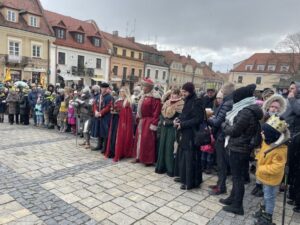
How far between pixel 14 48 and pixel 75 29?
29.7ft

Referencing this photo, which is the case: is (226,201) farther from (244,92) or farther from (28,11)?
(28,11)

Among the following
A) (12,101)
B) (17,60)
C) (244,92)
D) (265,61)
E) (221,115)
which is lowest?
(12,101)

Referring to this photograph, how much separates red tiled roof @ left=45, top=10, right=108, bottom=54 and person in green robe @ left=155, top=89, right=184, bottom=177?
2601cm

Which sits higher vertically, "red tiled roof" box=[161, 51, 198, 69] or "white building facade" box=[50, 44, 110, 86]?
"red tiled roof" box=[161, 51, 198, 69]

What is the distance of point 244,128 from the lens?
10.6 ft

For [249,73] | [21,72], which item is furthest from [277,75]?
[21,72]

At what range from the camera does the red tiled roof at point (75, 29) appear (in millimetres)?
28703

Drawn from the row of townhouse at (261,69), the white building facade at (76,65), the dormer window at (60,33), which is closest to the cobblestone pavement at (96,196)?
the white building facade at (76,65)

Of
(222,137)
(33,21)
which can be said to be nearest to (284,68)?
(33,21)

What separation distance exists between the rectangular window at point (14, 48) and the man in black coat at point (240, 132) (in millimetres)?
25993

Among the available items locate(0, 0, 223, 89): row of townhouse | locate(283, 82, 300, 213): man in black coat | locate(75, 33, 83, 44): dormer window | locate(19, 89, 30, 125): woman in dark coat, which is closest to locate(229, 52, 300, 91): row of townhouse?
locate(0, 0, 223, 89): row of townhouse

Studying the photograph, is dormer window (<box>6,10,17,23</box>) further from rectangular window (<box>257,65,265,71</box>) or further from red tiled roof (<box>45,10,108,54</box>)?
rectangular window (<box>257,65,265,71</box>)

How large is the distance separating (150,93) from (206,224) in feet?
9.59

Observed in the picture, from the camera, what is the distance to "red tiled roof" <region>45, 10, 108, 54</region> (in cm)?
2870
